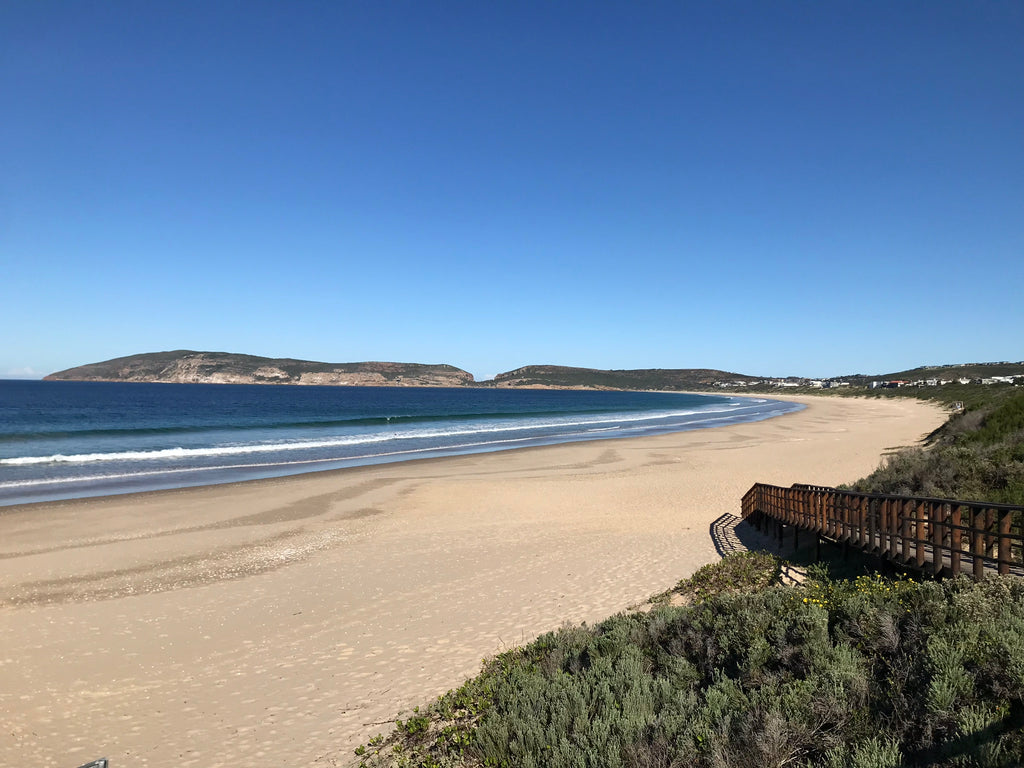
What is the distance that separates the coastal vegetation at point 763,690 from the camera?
324 centimetres

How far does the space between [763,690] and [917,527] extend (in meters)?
4.22

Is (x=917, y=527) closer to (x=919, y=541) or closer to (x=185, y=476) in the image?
(x=919, y=541)

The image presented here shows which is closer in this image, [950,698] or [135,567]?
[950,698]

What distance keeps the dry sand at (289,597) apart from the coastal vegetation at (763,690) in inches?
56.3

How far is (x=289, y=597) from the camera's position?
9.23 metres

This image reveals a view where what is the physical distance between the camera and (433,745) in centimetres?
473

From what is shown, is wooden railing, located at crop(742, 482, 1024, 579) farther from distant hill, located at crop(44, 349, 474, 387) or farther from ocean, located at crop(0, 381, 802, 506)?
distant hill, located at crop(44, 349, 474, 387)

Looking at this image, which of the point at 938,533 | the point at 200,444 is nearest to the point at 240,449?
the point at 200,444

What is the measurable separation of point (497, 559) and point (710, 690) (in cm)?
729

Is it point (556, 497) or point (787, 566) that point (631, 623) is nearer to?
point (787, 566)

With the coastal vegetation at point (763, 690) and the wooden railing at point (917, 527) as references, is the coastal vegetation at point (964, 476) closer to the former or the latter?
the wooden railing at point (917, 527)

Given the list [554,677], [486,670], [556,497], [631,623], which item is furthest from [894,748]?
[556,497]

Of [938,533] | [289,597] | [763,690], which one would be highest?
[938,533]

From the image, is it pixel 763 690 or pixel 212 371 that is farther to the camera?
pixel 212 371
